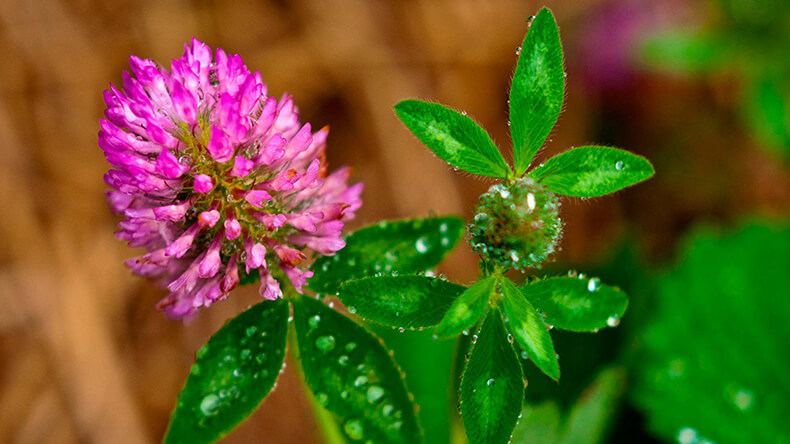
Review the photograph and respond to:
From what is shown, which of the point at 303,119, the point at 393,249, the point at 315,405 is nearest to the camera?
the point at 393,249

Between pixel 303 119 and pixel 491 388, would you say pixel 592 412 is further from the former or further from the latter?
pixel 303 119

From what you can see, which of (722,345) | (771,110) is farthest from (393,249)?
(771,110)

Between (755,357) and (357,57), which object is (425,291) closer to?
(755,357)

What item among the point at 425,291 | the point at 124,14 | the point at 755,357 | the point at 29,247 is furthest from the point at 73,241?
the point at 755,357

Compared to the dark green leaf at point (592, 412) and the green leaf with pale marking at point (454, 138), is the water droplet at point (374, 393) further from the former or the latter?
the dark green leaf at point (592, 412)

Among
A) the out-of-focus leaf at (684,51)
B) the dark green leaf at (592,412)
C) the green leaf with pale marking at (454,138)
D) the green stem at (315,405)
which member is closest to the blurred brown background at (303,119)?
the out-of-focus leaf at (684,51)

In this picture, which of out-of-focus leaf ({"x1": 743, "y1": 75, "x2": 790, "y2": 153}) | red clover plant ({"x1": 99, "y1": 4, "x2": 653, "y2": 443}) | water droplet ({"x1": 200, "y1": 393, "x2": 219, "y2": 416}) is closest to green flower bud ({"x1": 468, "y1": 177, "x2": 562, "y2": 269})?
red clover plant ({"x1": 99, "y1": 4, "x2": 653, "y2": 443})

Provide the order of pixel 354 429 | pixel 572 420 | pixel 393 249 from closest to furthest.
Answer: pixel 354 429 → pixel 393 249 → pixel 572 420
